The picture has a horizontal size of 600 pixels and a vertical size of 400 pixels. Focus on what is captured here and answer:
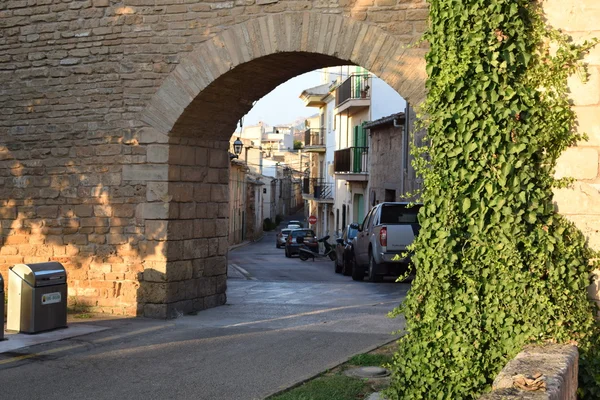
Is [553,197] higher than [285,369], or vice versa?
[553,197]

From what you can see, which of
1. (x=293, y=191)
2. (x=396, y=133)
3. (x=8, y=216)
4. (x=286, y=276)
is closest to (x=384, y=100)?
(x=396, y=133)

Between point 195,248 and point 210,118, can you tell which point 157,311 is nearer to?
point 195,248

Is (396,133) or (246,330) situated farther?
(396,133)

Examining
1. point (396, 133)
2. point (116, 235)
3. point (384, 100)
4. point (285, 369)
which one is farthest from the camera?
point (384, 100)

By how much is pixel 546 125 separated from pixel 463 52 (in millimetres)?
773

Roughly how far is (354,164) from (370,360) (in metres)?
29.9

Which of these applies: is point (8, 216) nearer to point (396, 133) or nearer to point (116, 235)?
point (116, 235)

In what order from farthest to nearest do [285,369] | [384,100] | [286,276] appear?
[384,100]
[286,276]
[285,369]

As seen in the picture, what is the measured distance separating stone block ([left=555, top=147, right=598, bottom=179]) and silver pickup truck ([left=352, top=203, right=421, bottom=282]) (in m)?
10.0

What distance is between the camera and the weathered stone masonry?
34.5 ft

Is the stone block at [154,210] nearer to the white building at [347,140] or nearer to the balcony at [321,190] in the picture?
the white building at [347,140]

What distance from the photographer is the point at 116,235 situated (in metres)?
11.3

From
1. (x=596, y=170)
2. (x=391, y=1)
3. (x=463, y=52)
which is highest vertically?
(x=391, y=1)

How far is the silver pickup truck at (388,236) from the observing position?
658 inches
